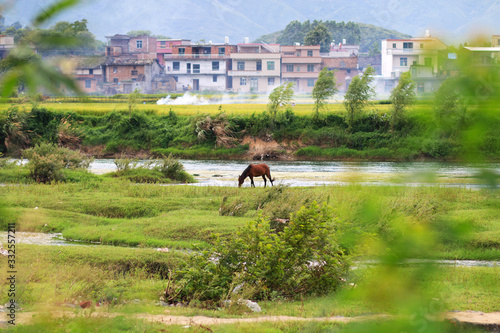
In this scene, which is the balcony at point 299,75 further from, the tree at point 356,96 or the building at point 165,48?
the tree at point 356,96

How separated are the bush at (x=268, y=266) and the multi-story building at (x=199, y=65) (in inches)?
3110

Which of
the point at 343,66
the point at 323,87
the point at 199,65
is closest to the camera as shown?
the point at 323,87

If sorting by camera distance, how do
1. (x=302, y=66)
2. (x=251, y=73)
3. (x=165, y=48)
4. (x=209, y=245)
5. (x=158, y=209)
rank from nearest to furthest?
(x=209, y=245), (x=158, y=209), (x=251, y=73), (x=302, y=66), (x=165, y=48)

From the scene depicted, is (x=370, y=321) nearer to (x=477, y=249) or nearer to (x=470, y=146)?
(x=470, y=146)

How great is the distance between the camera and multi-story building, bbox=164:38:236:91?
86.1 metres

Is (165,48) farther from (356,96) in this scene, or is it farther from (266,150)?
(266,150)

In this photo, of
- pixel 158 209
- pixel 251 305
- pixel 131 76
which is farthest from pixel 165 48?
pixel 251 305

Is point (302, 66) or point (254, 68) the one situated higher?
point (302, 66)

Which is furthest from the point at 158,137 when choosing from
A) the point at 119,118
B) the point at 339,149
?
the point at 339,149

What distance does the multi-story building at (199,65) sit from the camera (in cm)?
8606

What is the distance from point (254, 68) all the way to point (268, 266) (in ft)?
258

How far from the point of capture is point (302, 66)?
87.9m

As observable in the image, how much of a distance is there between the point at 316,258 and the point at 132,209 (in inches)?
368

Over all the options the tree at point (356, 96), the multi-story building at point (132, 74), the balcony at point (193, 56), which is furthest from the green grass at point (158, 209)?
the balcony at point (193, 56)
